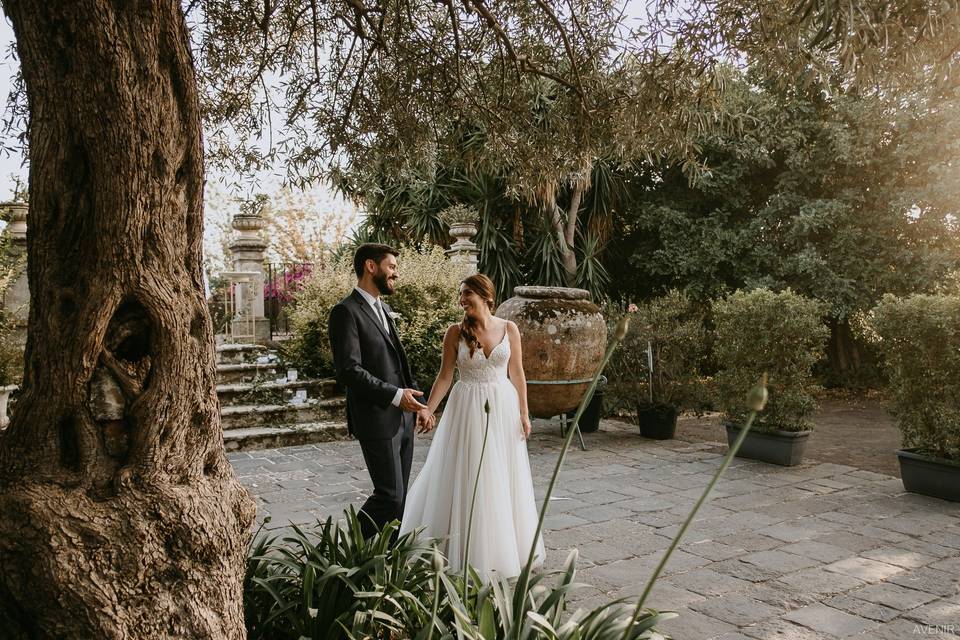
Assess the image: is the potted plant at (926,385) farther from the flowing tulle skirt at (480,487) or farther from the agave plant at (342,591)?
the agave plant at (342,591)

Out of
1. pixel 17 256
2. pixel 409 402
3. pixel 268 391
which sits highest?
pixel 17 256

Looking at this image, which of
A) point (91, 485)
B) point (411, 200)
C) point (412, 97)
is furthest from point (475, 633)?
point (411, 200)

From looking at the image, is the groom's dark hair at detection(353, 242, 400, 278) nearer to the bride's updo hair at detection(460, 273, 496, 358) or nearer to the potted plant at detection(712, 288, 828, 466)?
the bride's updo hair at detection(460, 273, 496, 358)

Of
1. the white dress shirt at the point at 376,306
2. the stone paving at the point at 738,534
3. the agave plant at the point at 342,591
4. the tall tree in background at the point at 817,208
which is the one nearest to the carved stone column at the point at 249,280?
the stone paving at the point at 738,534

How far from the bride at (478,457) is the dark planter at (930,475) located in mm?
3827

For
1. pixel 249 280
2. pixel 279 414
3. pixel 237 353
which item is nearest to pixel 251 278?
pixel 249 280

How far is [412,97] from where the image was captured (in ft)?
18.6

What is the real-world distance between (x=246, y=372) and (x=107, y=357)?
8.57 m

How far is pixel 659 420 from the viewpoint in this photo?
9070 mm

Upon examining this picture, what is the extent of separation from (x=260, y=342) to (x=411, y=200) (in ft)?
15.1

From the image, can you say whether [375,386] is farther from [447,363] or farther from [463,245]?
[463,245]

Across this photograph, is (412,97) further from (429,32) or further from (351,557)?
(351,557)

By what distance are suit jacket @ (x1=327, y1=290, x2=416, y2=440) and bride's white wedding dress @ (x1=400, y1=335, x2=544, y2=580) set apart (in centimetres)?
39

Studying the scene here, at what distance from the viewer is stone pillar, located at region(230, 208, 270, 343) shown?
487 inches
